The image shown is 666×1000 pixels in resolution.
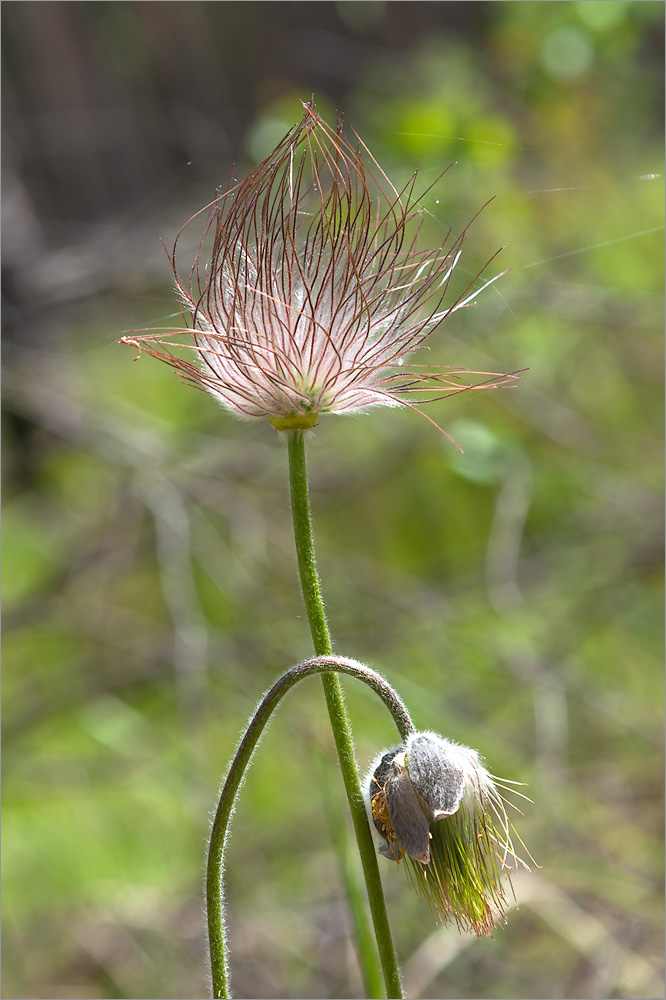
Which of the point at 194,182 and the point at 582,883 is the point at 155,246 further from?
the point at 582,883

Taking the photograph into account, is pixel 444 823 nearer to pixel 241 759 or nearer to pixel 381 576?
pixel 241 759

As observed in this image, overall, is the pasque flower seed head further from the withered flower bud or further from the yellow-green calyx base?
Answer: the withered flower bud

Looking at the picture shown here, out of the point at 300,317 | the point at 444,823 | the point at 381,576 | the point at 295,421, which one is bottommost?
the point at 381,576

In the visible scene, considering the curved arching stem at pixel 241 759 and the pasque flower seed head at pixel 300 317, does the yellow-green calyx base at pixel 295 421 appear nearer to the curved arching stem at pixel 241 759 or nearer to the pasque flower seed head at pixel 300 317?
the pasque flower seed head at pixel 300 317

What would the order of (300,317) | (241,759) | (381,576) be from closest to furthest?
(241,759) < (300,317) < (381,576)

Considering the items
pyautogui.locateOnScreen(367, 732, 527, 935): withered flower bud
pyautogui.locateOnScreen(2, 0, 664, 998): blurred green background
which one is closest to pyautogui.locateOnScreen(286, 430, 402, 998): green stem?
pyautogui.locateOnScreen(367, 732, 527, 935): withered flower bud

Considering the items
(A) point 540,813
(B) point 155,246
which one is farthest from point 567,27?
(A) point 540,813

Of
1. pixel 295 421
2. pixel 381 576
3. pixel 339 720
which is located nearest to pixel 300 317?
pixel 295 421
